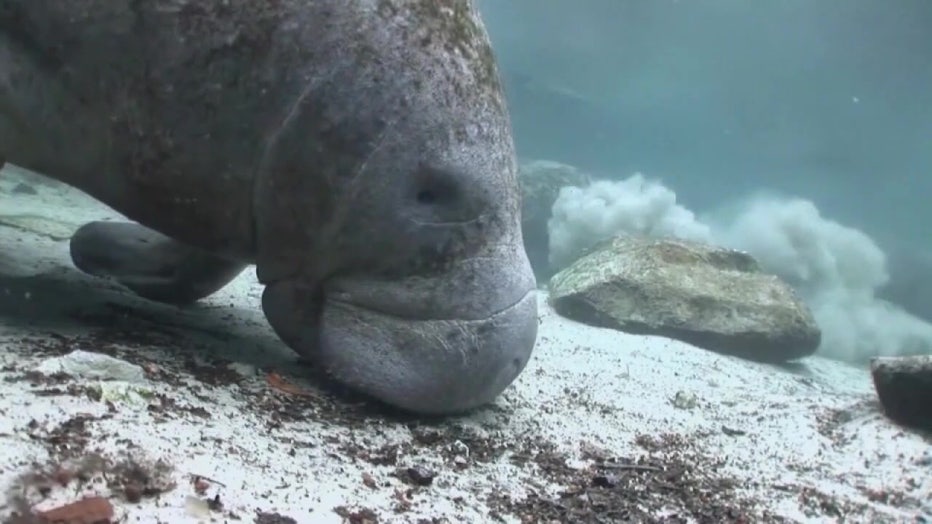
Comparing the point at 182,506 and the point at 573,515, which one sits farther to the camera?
the point at 573,515

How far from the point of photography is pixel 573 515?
2494 millimetres

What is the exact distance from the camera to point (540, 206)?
1666 centimetres

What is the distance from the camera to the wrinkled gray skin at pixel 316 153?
2969 mm

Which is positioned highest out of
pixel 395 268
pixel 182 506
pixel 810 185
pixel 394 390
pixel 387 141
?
pixel 810 185

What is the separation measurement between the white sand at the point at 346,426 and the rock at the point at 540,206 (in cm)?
945

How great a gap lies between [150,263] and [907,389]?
14.9ft

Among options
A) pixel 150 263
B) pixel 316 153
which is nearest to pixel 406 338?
pixel 316 153

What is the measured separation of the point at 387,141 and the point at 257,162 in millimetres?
552

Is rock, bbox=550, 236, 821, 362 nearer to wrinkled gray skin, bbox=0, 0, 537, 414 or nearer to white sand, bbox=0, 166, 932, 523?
white sand, bbox=0, 166, 932, 523

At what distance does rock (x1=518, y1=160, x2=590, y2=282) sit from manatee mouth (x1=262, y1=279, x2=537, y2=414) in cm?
1103

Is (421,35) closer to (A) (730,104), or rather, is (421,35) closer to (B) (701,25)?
(B) (701,25)

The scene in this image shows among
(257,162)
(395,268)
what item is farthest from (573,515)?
(257,162)

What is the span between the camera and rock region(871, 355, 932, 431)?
14.1 feet

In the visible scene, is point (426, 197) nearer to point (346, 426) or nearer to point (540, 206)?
point (346, 426)
